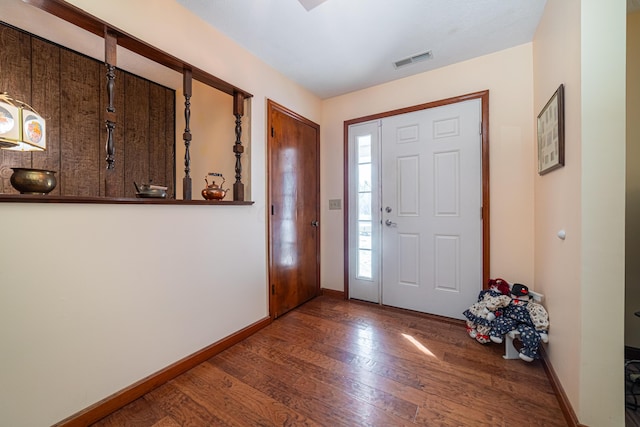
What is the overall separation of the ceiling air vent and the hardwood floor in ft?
8.28

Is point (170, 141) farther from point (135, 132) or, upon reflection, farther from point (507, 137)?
point (507, 137)

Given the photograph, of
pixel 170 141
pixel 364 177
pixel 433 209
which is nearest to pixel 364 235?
pixel 364 177

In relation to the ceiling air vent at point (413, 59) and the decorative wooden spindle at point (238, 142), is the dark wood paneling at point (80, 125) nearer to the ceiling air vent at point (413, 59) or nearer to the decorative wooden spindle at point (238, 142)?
the decorative wooden spindle at point (238, 142)

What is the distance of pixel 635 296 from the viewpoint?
172 centimetres

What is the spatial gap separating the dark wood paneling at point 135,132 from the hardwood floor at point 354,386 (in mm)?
2058

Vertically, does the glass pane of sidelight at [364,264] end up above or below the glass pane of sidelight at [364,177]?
below

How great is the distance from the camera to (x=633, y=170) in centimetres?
172

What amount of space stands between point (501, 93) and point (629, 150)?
3.16 feet

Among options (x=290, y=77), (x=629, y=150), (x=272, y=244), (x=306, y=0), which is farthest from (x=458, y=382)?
(x=290, y=77)

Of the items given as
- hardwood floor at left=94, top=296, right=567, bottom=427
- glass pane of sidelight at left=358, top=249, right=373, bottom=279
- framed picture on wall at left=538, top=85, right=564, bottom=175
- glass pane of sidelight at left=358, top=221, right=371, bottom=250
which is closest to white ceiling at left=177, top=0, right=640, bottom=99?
framed picture on wall at left=538, top=85, right=564, bottom=175

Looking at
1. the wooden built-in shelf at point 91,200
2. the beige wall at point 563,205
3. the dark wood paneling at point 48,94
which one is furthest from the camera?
the dark wood paneling at point 48,94

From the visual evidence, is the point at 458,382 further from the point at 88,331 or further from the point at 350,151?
the point at 350,151

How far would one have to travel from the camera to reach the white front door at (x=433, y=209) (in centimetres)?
234

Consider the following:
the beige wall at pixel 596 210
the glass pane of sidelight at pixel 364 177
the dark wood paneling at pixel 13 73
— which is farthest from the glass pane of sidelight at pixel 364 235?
the dark wood paneling at pixel 13 73
